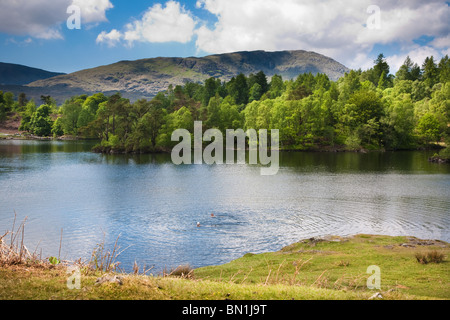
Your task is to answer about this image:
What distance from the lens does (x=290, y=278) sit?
1477 centimetres

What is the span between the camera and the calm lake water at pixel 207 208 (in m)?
29.5

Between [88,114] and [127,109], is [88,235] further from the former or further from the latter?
[88,114]

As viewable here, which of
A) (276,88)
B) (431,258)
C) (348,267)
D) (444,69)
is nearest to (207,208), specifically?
(348,267)

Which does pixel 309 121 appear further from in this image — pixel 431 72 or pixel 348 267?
pixel 348 267

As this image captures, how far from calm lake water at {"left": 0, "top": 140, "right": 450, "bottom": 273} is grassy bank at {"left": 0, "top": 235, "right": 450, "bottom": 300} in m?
4.55

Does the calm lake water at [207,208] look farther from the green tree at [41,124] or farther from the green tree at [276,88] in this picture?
the green tree at [41,124]

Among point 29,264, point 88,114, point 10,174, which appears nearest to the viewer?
point 29,264

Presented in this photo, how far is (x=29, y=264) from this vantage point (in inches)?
459

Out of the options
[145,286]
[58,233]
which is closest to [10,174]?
[58,233]

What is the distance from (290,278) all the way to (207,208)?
26.4 metres

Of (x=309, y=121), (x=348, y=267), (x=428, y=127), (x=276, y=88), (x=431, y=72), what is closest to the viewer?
(x=348, y=267)

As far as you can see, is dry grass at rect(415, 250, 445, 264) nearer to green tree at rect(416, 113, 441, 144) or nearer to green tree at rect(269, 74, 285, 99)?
green tree at rect(416, 113, 441, 144)

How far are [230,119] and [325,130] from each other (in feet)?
114
